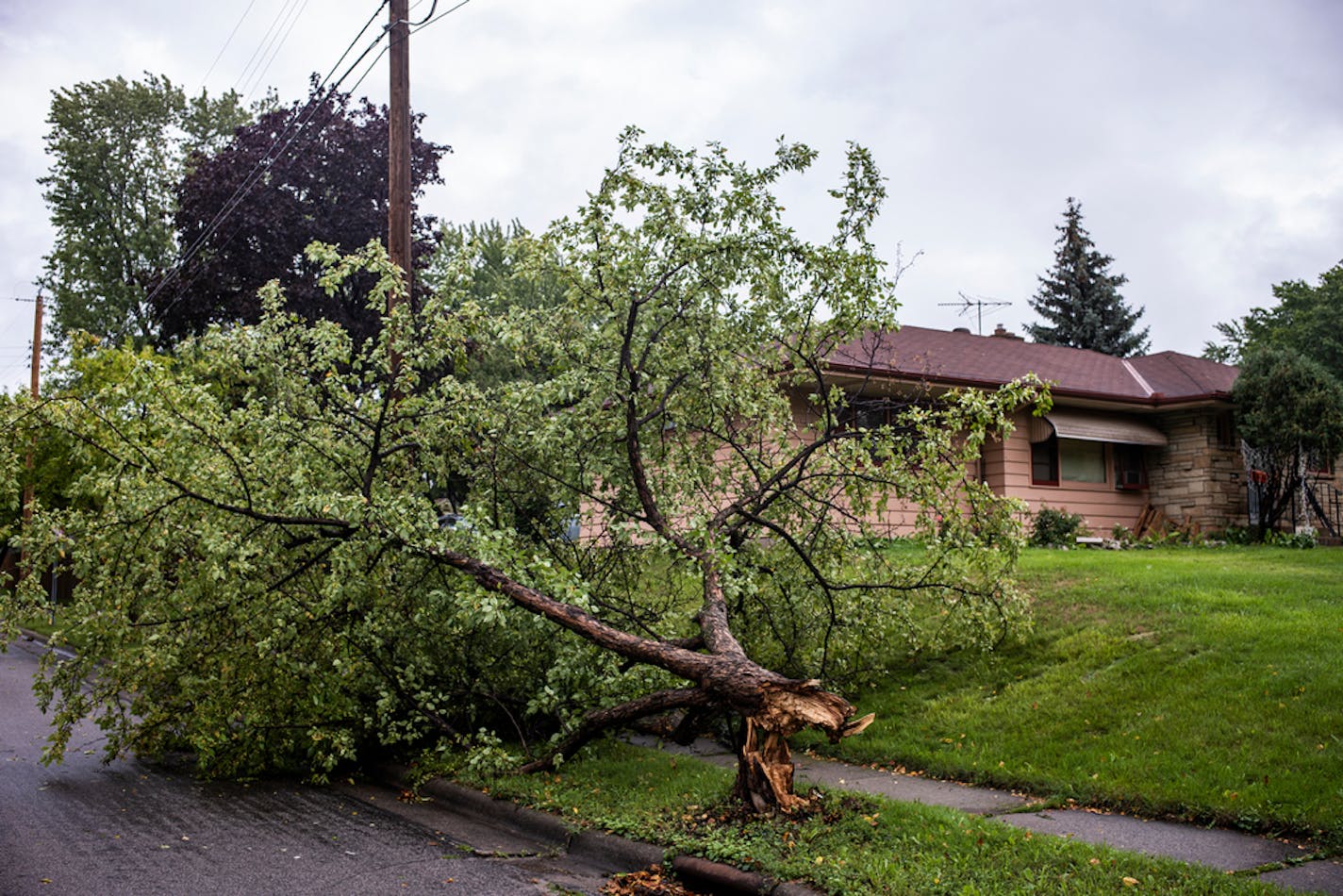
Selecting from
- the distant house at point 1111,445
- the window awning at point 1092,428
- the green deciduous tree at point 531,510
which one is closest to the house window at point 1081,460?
the distant house at point 1111,445

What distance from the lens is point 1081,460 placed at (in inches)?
805

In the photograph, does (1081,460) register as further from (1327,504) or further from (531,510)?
(531,510)

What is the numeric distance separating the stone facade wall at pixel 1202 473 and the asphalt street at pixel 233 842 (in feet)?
56.0

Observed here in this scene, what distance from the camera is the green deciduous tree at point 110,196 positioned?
33.2 meters

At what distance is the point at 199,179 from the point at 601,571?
57.8ft

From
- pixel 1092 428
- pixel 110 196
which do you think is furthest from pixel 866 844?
pixel 110 196

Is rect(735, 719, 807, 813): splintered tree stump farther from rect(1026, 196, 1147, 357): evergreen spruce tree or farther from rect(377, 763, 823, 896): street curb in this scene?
rect(1026, 196, 1147, 357): evergreen spruce tree

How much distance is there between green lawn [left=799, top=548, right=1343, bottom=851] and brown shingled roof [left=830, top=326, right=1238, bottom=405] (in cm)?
790

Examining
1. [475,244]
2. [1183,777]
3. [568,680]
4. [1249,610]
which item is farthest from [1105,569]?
[475,244]

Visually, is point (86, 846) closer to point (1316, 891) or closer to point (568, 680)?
point (568, 680)

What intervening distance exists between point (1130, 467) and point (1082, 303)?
20.1m

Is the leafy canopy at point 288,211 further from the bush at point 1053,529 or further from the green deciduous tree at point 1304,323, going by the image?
the green deciduous tree at point 1304,323

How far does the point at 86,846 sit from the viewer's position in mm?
6090

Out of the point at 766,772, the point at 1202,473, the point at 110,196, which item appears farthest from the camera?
the point at 110,196
